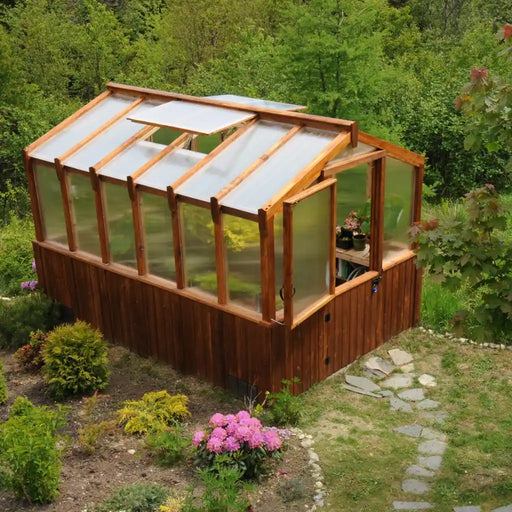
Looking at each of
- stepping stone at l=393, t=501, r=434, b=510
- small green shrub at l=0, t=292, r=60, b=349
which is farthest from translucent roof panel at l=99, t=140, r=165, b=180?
stepping stone at l=393, t=501, r=434, b=510

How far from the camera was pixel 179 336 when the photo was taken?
31.6ft

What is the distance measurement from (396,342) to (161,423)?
12.7 feet

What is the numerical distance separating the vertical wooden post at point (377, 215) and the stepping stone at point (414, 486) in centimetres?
316

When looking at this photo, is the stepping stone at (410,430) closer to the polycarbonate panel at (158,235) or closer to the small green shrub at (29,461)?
the polycarbonate panel at (158,235)

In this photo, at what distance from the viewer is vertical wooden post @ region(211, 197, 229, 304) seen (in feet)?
27.5

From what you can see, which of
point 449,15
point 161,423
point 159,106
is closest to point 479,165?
point 159,106

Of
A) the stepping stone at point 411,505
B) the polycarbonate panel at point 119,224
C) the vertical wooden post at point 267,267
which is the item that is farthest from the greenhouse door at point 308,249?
the polycarbonate panel at point 119,224

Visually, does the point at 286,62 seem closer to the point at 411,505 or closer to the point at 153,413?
the point at 153,413

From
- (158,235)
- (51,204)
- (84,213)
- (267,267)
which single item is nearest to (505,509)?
(267,267)

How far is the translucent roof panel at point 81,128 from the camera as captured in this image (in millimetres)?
10664

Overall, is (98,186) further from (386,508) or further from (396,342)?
(386,508)

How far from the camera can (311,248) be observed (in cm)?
853

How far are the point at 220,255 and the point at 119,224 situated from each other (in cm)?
199

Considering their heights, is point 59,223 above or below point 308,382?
above
